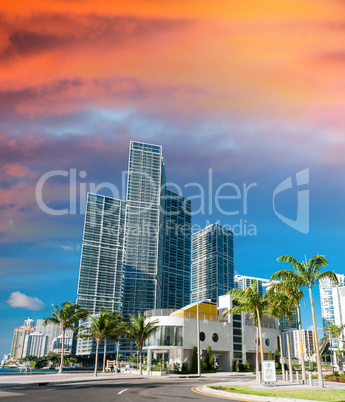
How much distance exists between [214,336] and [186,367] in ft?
33.2

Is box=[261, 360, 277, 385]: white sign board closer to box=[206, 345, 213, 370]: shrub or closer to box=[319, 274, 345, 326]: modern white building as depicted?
box=[206, 345, 213, 370]: shrub

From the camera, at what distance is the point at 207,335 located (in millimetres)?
67750

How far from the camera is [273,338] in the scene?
3290 inches

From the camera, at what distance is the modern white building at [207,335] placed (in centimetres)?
6288

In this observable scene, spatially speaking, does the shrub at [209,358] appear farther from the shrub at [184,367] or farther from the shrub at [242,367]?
the shrub at [242,367]

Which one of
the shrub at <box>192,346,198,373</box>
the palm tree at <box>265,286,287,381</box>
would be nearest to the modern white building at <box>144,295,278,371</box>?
the shrub at <box>192,346,198,373</box>

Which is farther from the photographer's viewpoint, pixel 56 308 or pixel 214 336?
pixel 214 336

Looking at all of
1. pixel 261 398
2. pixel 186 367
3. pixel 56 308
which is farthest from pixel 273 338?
pixel 261 398

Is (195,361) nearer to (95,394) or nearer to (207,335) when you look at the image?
(207,335)

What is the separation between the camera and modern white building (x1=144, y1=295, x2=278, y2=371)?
62875 mm

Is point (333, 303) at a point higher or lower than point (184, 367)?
higher

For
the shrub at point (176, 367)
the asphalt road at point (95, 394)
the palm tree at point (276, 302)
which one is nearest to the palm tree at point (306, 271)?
the palm tree at point (276, 302)

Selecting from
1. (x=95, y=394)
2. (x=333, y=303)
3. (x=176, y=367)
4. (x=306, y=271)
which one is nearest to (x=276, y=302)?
(x=306, y=271)

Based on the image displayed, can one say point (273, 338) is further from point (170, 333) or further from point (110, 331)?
point (110, 331)
